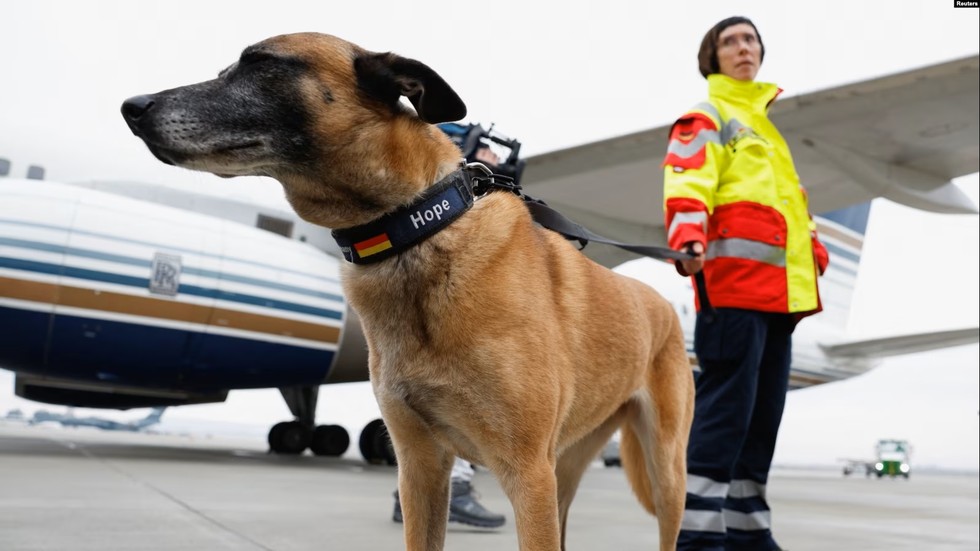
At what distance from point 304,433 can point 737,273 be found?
24.1 ft

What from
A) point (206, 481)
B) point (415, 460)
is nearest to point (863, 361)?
point (206, 481)

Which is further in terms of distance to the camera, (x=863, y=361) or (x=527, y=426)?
(x=863, y=361)

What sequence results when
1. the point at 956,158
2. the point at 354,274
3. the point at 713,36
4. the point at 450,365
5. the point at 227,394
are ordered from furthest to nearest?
1. the point at 227,394
2. the point at 956,158
3. the point at 713,36
4. the point at 354,274
5. the point at 450,365

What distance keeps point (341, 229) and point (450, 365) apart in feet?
1.05

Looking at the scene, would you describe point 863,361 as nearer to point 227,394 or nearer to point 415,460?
point 227,394

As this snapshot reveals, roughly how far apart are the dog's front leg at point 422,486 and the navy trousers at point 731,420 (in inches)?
41.1

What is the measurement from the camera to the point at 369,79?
1.34m

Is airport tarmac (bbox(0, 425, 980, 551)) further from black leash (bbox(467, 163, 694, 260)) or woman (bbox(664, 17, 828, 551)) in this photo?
black leash (bbox(467, 163, 694, 260))

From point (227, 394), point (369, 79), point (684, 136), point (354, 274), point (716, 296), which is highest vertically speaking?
point (684, 136)

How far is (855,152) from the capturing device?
7461 millimetres

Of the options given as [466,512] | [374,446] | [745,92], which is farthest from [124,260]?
[745,92]

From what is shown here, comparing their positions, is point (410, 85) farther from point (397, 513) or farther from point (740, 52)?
point (397, 513)

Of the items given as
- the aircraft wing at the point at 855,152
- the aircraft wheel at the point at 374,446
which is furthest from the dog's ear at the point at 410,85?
the aircraft wheel at the point at 374,446

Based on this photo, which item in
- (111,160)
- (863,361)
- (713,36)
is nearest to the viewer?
(713,36)
